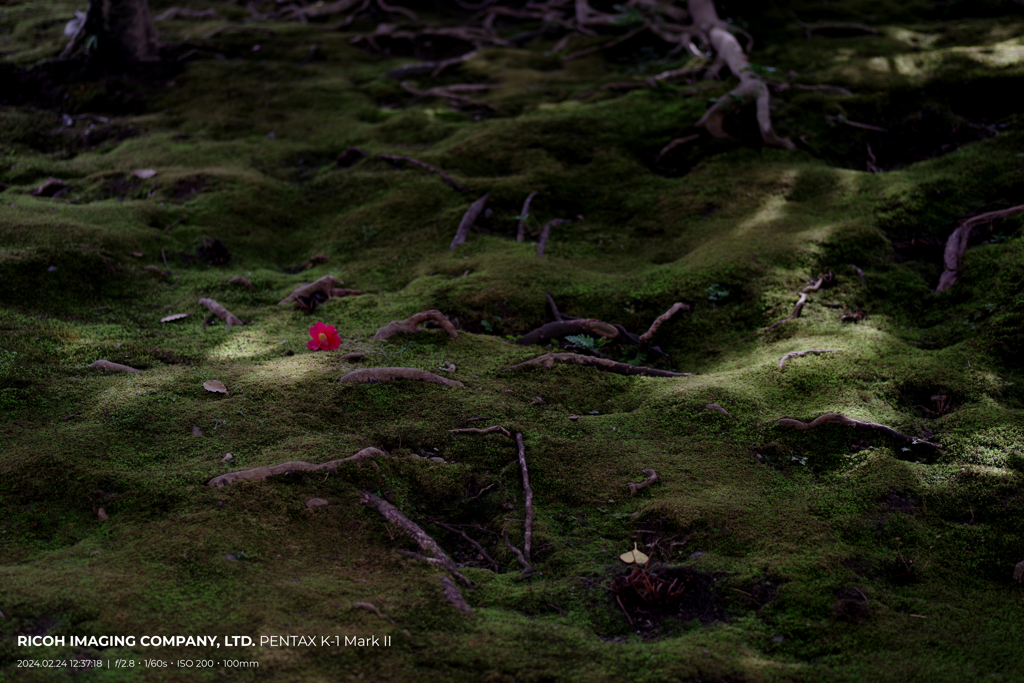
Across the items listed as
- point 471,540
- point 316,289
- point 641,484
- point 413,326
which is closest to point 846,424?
point 641,484

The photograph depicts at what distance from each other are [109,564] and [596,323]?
12.7 feet

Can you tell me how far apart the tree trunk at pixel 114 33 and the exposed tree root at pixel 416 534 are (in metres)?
11.0

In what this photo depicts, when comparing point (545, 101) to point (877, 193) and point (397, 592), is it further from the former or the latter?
point (397, 592)

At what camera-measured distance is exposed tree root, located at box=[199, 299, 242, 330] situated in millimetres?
5672

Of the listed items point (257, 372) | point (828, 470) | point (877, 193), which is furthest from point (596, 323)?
point (877, 193)

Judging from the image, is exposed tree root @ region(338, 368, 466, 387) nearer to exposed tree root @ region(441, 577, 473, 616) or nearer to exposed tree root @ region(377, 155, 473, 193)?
exposed tree root @ region(441, 577, 473, 616)

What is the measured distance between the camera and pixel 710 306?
18.9 feet

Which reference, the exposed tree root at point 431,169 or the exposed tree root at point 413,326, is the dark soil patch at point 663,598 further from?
the exposed tree root at point 431,169

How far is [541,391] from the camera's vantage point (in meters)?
4.79

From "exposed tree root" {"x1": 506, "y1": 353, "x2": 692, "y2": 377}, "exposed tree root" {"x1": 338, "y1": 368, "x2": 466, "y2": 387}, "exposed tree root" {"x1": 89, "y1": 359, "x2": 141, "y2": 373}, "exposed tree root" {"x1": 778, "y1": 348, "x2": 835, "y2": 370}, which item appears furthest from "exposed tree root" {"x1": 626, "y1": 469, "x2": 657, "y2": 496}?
"exposed tree root" {"x1": 89, "y1": 359, "x2": 141, "y2": 373}

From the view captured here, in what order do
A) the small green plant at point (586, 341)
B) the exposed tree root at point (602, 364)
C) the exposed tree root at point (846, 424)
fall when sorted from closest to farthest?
the exposed tree root at point (846, 424) → the exposed tree root at point (602, 364) → the small green plant at point (586, 341)

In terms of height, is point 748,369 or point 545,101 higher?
point 545,101

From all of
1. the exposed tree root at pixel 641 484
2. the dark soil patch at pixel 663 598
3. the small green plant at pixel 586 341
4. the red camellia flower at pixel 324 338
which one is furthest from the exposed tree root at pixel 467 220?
the dark soil patch at pixel 663 598

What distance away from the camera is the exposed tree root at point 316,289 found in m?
6.16
